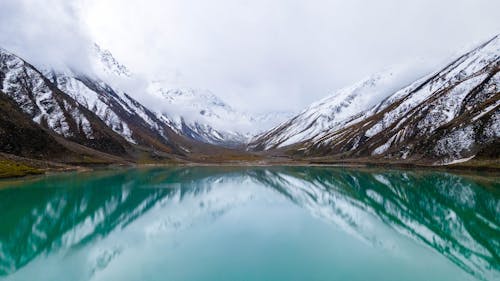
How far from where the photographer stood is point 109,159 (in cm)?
17250

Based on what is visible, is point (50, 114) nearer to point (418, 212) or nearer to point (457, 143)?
point (457, 143)

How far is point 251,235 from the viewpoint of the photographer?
41312 mm

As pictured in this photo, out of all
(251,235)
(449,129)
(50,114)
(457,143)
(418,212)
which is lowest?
(418,212)

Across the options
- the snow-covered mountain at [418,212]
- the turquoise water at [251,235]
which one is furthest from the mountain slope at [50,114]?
the snow-covered mountain at [418,212]

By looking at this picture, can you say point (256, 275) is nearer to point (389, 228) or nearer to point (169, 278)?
point (169, 278)

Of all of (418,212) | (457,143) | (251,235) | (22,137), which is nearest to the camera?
(251,235)

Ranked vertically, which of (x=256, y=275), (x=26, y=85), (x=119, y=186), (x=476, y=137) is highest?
(x=26, y=85)

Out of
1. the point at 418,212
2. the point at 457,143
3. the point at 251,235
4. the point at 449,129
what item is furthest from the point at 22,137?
the point at 449,129

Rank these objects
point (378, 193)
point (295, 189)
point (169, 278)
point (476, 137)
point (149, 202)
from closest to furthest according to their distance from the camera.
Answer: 1. point (169, 278)
2. point (149, 202)
3. point (378, 193)
4. point (295, 189)
5. point (476, 137)

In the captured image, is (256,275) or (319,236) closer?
(256,275)

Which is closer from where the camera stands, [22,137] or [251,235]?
[251,235]

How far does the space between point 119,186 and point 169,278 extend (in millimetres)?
66657

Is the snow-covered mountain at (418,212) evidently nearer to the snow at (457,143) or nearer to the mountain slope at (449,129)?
the snow at (457,143)

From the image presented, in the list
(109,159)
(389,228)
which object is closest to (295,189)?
(389,228)
